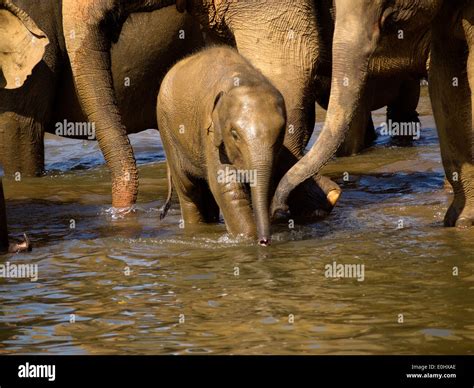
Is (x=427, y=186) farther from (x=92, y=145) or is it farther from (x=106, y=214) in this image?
(x=92, y=145)

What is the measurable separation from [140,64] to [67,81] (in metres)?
0.65

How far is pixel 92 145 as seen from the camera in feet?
50.2

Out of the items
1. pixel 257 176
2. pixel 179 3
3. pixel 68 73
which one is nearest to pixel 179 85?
pixel 179 3

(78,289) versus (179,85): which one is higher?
(179,85)

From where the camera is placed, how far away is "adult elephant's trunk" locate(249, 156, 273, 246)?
827 centimetres

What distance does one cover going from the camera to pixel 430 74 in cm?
888

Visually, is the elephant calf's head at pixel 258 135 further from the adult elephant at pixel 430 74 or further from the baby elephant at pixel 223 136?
the adult elephant at pixel 430 74

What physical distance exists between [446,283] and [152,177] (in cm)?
533
